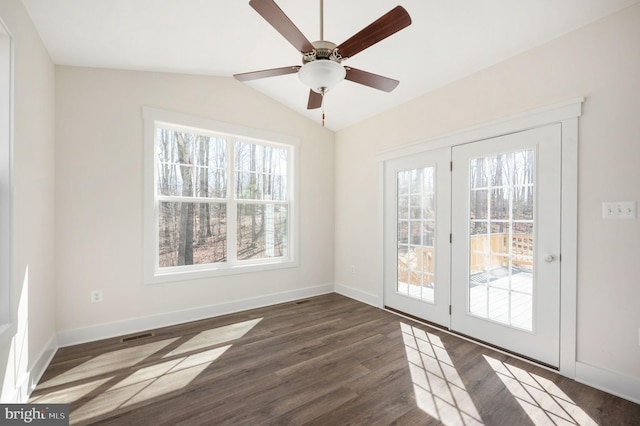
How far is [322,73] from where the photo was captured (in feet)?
6.05

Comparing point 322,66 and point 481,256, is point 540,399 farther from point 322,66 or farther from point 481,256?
point 322,66

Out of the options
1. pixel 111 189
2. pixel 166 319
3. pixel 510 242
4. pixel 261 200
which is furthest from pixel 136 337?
pixel 510 242

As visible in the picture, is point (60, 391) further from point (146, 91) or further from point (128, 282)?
point (146, 91)

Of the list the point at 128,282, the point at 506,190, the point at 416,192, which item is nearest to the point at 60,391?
the point at 128,282

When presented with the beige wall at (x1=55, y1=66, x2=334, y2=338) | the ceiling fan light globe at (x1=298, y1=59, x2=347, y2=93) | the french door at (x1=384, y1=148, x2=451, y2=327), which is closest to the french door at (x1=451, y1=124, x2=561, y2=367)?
the french door at (x1=384, y1=148, x2=451, y2=327)

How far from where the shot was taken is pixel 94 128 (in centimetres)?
292

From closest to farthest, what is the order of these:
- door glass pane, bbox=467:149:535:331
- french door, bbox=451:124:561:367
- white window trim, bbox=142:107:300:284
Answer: french door, bbox=451:124:561:367 → door glass pane, bbox=467:149:535:331 → white window trim, bbox=142:107:300:284

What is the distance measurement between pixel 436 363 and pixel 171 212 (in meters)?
3.15

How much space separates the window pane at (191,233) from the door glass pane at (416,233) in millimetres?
2279

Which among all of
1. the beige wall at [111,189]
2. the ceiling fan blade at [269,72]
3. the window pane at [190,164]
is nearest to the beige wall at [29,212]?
the beige wall at [111,189]

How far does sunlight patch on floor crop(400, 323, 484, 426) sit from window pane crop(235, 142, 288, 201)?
2539mm

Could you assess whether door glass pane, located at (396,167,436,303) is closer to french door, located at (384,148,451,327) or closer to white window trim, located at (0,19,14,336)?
french door, located at (384,148,451,327)

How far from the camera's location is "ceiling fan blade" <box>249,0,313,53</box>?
151 cm

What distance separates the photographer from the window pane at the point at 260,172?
392cm
